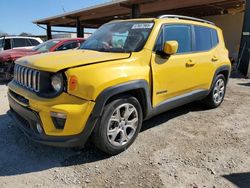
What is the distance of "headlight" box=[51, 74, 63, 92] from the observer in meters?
3.14

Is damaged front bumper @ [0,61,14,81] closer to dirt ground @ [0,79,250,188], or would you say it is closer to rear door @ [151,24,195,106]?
dirt ground @ [0,79,250,188]

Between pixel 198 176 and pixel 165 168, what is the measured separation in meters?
0.39

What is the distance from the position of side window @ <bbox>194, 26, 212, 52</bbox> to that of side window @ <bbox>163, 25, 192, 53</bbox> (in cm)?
24

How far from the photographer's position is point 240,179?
3102 mm

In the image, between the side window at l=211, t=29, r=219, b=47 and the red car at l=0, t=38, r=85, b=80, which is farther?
the red car at l=0, t=38, r=85, b=80

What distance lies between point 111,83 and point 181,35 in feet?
6.17

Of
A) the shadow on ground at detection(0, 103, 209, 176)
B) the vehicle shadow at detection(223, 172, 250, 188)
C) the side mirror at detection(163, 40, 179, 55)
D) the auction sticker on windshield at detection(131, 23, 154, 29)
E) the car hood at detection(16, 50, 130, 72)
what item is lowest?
the vehicle shadow at detection(223, 172, 250, 188)

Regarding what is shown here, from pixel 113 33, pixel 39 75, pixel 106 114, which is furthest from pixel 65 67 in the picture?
pixel 113 33

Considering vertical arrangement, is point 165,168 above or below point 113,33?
below

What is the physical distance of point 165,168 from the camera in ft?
10.9

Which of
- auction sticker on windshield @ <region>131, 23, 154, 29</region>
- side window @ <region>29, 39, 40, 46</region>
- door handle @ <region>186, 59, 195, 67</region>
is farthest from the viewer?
side window @ <region>29, 39, 40, 46</region>

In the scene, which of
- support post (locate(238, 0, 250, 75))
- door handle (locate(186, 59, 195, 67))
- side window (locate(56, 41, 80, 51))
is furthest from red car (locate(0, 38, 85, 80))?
support post (locate(238, 0, 250, 75))

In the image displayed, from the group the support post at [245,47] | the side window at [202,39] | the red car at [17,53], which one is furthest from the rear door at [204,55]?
the support post at [245,47]

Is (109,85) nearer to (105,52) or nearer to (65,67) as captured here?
(65,67)
